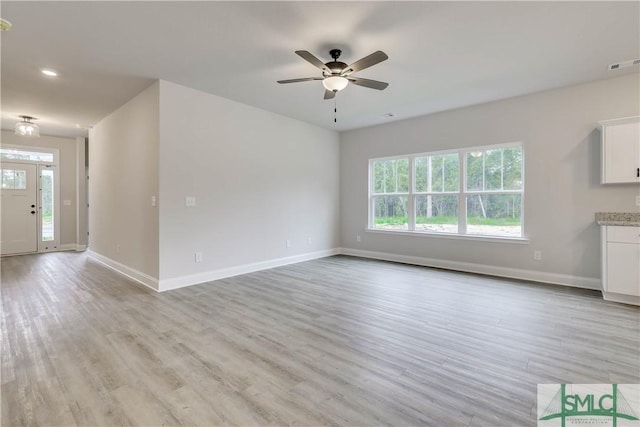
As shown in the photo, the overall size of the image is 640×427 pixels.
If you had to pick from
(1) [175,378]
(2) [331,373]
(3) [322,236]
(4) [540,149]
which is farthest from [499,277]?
(1) [175,378]

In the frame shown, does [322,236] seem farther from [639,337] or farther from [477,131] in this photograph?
[639,337]

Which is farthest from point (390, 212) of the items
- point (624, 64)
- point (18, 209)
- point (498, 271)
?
point (18, 209)

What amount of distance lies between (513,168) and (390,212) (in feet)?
7.47

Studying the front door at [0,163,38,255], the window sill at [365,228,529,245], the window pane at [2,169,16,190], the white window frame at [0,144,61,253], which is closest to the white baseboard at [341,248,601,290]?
the window sill at [365,228,529,245]

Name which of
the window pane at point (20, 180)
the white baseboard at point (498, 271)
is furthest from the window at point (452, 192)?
the window pane at point (20, 180)

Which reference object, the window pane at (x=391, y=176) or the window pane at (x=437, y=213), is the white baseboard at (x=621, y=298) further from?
the window pane at (x=391, y=176)

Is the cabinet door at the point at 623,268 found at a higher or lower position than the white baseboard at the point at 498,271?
higher

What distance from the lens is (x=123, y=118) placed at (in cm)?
491

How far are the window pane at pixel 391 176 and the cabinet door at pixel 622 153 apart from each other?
287 cm

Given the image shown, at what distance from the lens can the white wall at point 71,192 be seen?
7227 millimetres

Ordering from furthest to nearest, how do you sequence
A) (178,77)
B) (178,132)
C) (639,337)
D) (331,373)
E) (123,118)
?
(123,118) < (178,132) < (178,77) < (639,337) < (331,373)

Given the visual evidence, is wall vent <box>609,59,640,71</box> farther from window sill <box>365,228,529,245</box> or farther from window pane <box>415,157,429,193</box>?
window pane <box>415,157,429,193</box>

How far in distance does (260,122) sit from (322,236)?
2.70m
